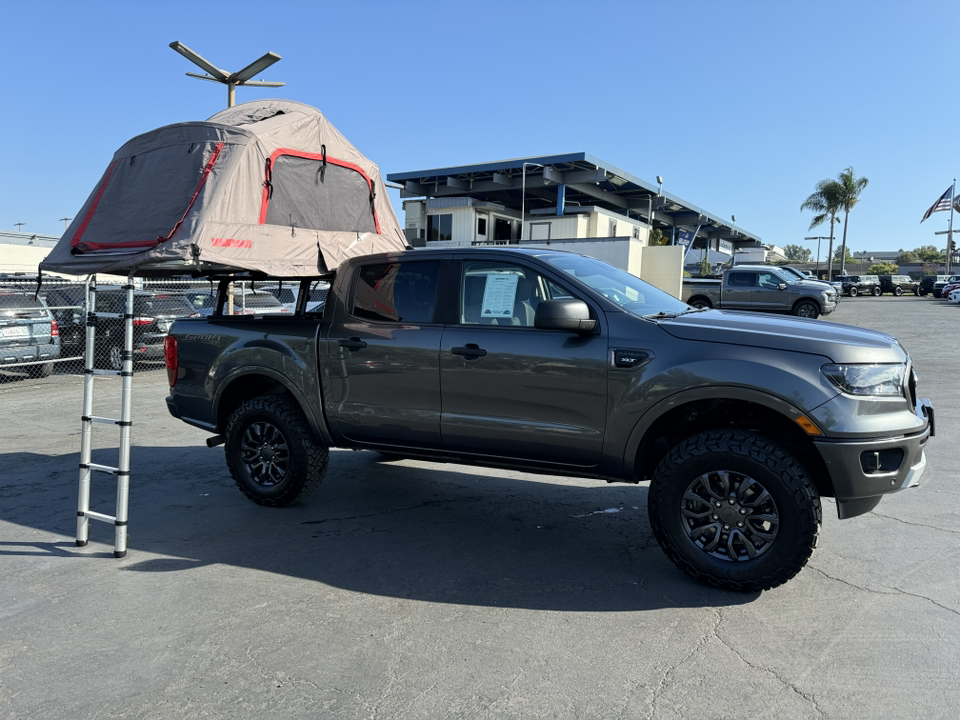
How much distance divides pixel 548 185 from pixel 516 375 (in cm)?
3472

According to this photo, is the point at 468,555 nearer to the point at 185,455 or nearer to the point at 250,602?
the point at 250,602

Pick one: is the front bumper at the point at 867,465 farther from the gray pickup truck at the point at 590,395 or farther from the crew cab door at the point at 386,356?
the crew cab door at the point at 386,356

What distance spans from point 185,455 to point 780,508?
18.8 ft

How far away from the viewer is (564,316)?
409cm

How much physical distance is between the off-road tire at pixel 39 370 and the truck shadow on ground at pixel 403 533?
22.1ft

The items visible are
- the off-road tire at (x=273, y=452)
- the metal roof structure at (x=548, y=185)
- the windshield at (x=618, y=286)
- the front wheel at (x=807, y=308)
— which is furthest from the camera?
the metal roof structure at (x=548, y=185)

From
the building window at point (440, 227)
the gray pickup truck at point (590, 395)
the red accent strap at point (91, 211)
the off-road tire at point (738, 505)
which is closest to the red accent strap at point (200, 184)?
the red accent strap at point (91, 211)

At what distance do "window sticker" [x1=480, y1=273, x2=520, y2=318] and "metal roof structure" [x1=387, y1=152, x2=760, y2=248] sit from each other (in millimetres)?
29651

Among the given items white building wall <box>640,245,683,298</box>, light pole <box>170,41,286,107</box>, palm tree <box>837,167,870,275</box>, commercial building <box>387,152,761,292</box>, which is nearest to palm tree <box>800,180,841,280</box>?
palm tree <box>837,167,870,275</box>

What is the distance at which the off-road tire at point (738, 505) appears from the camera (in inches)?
147

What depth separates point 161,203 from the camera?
480 cm

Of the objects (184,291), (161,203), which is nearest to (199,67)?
(184,291)

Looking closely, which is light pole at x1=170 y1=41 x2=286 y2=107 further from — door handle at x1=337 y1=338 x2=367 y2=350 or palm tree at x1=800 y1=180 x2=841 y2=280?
palm tree at x1=800 y1=180 x2=841 y2=280

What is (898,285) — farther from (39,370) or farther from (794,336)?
(794,336)
